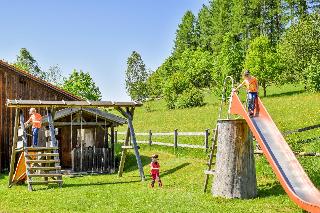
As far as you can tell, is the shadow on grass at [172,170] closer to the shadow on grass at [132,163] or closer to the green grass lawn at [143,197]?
the green grass lawn at [143,197]

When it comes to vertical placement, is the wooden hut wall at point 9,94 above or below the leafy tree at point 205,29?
below

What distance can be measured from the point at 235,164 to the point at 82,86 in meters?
62.7

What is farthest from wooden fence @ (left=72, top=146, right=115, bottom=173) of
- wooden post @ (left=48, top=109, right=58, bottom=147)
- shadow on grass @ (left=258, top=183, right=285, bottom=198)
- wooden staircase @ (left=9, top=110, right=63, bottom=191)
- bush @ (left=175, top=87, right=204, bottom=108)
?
bush @ (left=175, top=87, right=204, bottom=108)

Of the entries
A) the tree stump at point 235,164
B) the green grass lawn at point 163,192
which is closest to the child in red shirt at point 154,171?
the green grass lawn at point 163,192

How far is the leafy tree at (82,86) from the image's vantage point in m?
76.4

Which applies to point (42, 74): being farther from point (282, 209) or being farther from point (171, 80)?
point (282, 209)

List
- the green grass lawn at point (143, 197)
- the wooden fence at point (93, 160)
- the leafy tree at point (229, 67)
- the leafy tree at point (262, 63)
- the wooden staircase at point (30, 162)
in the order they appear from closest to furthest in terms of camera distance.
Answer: the green grass lawn at point (143, 197) → the wooden staircase at point (30, 162) → the wooden fence at point (93, 160) → the leafy tree at point (262, 63) → the leafy tree at point (229, 67)

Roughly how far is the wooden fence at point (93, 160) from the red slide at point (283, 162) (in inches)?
438

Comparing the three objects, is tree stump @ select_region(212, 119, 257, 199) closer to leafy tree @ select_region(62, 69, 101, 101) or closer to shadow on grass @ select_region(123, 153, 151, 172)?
shadow on grass @ select_region(123, 153, 151, 172)

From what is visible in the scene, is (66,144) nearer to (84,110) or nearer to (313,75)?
(84,110)

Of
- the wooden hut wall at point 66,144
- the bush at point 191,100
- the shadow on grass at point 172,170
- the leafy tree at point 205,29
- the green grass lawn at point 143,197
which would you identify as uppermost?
the leafy tree at point 205,29

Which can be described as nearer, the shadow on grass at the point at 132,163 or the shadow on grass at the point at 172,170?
the shadow on grass at the point at 172,170

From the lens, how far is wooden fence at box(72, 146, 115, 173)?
2602 cm

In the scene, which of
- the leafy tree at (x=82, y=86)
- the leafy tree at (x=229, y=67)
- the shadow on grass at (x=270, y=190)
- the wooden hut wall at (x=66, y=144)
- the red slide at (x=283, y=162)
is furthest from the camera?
the leafy tree at (x=82, y=86)
